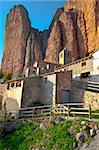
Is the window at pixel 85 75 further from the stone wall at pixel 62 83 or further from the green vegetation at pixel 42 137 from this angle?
the green vegetation at pixel 42 137

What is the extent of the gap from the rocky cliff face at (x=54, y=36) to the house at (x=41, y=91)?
26.3 metres

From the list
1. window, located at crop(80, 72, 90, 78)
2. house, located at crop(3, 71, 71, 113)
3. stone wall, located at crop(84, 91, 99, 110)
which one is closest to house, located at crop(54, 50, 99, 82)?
window, located at crop(80, 72, 90, 78)

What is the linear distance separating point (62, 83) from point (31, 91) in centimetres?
451

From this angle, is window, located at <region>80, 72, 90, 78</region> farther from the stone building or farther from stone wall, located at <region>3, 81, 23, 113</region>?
stone wall, located at <region>3, 81, 23, 113</region>

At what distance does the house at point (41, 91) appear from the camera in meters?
37.8

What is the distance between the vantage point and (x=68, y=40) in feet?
240

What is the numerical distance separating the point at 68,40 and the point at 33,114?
44019mm

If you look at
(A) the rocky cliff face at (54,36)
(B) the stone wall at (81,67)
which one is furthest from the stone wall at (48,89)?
(A) the rocky cliff face at (54,36)

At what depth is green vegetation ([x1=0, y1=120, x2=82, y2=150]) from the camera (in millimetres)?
24125

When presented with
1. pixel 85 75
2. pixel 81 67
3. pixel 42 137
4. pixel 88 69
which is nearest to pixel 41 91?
pixel 85 75

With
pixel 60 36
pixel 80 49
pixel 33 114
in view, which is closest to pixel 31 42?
pixel 60 36

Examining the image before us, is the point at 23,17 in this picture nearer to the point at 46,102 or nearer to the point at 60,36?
the point at 60,36

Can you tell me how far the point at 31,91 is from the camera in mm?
39312

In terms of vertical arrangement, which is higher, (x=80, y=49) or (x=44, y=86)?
(x=80, y=49)
